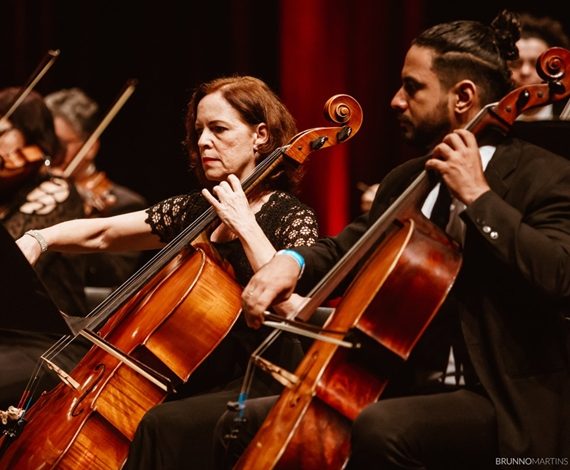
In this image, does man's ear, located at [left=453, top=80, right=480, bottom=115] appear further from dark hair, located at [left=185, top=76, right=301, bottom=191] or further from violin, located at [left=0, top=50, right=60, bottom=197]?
violin, located at [left=0, top=50, right=60, bottom=197]

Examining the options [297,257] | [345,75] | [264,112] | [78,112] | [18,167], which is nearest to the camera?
[297,257]

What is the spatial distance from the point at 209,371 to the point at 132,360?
29 cm

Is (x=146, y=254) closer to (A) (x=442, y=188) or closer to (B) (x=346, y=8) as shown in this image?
(B) (x=346, y=8)

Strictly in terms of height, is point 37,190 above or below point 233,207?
below

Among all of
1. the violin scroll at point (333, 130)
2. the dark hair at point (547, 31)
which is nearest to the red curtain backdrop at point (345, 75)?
the dark hair at point (547, 31)

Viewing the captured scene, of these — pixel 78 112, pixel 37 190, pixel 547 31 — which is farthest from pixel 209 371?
pixel 78 112

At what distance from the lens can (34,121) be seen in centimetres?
318

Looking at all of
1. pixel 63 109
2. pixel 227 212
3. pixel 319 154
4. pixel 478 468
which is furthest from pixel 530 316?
pixel 63 109

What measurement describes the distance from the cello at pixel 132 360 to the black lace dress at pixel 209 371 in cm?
5

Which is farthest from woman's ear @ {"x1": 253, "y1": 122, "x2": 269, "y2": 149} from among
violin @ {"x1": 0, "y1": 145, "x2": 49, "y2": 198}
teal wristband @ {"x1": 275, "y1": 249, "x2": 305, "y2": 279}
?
violin @ {"x1": 0, "y1": 145, "x2": 49, "y2": 198}

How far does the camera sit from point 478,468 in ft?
5.70

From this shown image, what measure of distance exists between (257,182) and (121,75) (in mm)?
2953

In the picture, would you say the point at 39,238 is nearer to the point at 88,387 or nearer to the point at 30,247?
the point at 30,247

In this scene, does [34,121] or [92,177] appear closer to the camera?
[34,121]
